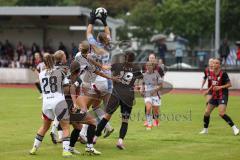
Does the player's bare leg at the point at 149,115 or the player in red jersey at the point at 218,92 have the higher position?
the player in red jersey at the point at 218,92

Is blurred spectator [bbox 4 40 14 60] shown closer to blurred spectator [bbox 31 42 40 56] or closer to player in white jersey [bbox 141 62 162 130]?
blurred spectator [bbox 31 42 40 56]

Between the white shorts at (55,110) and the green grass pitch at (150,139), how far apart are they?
807 mm

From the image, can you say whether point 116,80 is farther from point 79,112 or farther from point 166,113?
point 166,113

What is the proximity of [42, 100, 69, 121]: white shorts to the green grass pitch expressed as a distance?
2.65 ft

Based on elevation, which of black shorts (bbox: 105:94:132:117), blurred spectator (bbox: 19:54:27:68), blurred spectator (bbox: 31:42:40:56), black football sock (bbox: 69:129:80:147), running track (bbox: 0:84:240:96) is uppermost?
blurred spectator (bbox: 31:42:40:56)

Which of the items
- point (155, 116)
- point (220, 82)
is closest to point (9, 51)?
point (155, 116)

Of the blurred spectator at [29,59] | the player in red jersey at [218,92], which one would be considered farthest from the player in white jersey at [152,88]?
the blurred spectator at [29,59]

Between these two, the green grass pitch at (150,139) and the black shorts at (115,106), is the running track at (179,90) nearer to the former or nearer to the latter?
the green grass pitch at (150,139)

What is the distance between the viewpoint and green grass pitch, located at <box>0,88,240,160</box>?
1386cm

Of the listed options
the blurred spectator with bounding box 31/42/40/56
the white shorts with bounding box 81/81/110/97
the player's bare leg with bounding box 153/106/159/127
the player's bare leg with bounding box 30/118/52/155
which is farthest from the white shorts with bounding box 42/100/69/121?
the blurred spectator with bounding box 31/42/40/56

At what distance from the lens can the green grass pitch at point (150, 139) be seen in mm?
13859

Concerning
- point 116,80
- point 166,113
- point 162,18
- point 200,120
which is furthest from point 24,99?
point 162,18

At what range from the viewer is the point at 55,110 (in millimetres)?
13398

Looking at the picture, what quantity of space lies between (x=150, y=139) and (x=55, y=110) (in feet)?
12.0
